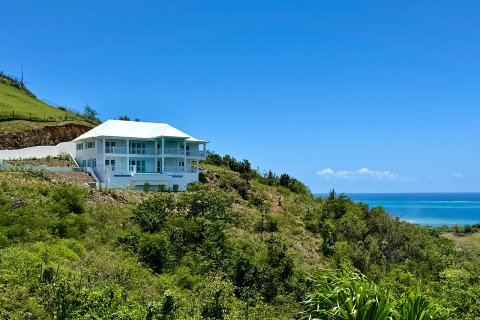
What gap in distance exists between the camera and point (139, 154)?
3831 centimetres

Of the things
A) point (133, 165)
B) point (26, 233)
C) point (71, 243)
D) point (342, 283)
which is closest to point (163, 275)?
point (71, 243)

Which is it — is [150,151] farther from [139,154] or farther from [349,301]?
[349,301]

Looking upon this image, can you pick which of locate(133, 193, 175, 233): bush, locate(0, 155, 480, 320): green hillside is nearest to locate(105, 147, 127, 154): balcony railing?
locate(0, 155, 480, 320): green hillside

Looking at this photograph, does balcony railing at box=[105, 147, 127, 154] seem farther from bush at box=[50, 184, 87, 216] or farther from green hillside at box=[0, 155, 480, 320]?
bush at box=[50, 184, 87, 216]

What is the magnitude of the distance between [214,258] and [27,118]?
31.9 m

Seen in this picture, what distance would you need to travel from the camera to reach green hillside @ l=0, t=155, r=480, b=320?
11.4 m

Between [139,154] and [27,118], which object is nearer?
[139,154]

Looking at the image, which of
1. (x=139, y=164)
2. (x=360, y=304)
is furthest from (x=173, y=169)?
(x=360, y=304)

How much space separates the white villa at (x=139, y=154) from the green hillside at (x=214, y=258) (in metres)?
2.43

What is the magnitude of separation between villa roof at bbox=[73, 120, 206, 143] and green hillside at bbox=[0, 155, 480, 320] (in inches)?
195

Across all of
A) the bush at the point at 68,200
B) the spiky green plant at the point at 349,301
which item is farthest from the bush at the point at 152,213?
the spiky green plant at the point at 349,301

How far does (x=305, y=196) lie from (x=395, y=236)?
11827mm

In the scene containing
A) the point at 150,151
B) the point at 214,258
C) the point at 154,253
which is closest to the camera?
the point at 154,253

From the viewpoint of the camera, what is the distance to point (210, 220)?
90.3 ft
